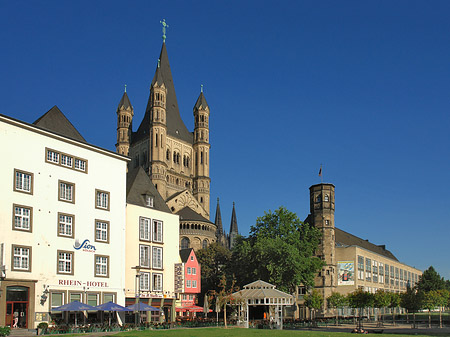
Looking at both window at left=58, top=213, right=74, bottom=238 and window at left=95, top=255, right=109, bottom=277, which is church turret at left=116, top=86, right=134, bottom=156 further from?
window at left=58, top=213, right=74, bottom=238

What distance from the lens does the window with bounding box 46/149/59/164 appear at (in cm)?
4822

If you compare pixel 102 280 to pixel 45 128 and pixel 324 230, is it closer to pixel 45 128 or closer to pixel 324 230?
pixel 45 128

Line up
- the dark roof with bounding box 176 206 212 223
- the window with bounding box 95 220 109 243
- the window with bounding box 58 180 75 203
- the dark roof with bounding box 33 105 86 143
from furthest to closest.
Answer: the dark roof with bounding box 176 206 212 223 < the window with bounding box 95 220 109 243 < the dark roof with bounding box 33 105 86 143 < the window with bounding box 58 180 75 203

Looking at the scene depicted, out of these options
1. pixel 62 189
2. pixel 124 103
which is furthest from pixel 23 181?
pixel 124 103

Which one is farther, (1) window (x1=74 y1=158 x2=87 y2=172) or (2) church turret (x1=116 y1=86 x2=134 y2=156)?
(2) church turret (x1=116 y1=86 x2=134 y2=156)

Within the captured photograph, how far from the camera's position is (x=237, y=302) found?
179 feet

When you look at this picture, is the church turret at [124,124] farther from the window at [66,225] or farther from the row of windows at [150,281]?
the window at [66,225]

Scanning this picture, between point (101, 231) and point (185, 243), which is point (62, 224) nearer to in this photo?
point (101, 231)

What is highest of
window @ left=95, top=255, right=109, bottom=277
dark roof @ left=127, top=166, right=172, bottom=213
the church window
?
dark roof @ left=127, top=166, right=172, bottom=213

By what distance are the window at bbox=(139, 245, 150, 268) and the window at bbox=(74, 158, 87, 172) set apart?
11.1 meters

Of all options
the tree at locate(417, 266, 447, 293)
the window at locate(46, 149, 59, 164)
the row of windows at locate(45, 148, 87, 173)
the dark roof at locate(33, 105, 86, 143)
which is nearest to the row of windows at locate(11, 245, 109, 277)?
the row of windows at locate(45, 148, 87, 173)

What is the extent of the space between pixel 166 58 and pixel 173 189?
136 feet

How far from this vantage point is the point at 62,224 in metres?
48.7

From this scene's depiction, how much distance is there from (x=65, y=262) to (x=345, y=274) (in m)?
68.0
